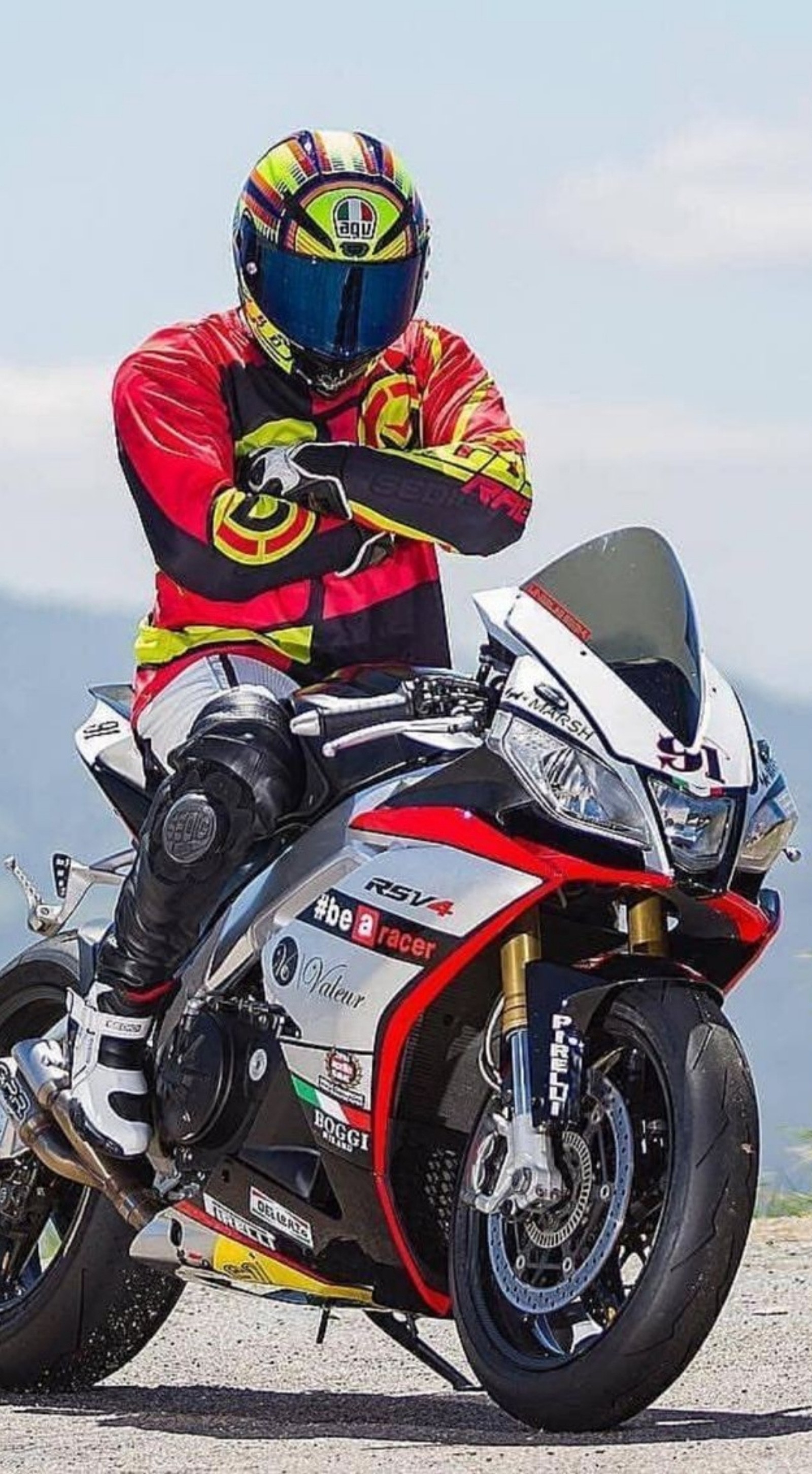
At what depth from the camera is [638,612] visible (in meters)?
5.52

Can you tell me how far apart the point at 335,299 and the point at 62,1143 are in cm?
200

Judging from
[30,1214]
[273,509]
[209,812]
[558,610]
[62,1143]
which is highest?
[273,509]

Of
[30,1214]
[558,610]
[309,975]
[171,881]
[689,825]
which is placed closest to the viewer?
[689,825]

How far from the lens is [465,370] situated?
21.9ft

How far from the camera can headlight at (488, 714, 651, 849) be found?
5230 mm

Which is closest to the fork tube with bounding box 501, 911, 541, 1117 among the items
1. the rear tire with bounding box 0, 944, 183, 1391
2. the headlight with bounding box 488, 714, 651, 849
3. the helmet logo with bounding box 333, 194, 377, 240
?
the headlight with bounding box 488, 714, 651, 849

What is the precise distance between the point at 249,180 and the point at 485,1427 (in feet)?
8.87

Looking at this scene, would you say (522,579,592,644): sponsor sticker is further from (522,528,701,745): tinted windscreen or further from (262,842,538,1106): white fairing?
(262,842,538,1106): white fairing

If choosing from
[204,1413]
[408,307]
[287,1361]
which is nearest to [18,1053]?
[204,1413]

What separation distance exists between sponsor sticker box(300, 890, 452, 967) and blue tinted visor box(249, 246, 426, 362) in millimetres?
1280

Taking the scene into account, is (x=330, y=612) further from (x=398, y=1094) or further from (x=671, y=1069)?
(x=671, y=1069)

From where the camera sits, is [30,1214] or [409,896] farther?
[30,1214]

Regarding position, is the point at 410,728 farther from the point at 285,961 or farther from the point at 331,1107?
the point at 331,1107

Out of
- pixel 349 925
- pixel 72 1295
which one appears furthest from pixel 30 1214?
pixel 349 925
